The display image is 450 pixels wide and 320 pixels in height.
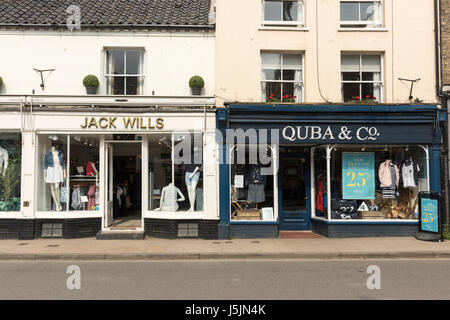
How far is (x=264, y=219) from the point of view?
1168cm

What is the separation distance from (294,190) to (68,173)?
7387 mm

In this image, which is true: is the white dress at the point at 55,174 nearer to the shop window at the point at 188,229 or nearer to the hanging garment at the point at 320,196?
the shop window at the point at 188,229

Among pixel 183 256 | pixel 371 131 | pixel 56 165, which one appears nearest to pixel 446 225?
pixel 371 131

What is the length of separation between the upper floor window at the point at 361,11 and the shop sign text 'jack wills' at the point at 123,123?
6.91 meters

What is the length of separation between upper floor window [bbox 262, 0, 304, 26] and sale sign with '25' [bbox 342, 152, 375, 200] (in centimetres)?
474

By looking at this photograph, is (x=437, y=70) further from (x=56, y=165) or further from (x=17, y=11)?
(x=17, y=11)

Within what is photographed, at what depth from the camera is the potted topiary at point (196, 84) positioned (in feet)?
37.2

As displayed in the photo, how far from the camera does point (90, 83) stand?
36.9 feet

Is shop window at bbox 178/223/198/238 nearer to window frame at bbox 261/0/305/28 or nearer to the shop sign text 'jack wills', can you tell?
the shop sign text 'jack wills'

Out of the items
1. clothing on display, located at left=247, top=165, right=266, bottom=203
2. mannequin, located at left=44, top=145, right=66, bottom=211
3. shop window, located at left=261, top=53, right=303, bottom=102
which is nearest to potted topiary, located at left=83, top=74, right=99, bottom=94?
mannequin, located at left=44, top=145, right=66, bottom=211

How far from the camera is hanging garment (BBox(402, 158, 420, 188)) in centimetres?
1176

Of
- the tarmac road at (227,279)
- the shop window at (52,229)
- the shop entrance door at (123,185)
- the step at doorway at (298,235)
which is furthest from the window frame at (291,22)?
the shop window at (52,229)

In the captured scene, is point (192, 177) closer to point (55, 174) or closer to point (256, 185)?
point (256, 185)

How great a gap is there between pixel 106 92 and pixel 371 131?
8391 mm
